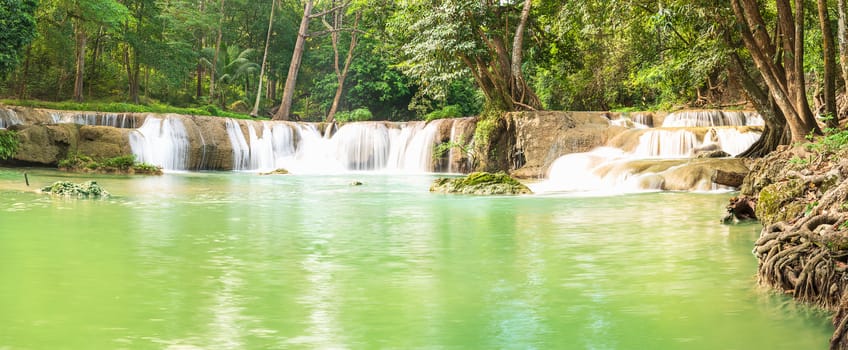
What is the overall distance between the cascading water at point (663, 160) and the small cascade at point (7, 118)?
16517mm

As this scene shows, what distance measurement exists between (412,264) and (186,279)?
1.87 metres

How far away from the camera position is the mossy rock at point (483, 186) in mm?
14867

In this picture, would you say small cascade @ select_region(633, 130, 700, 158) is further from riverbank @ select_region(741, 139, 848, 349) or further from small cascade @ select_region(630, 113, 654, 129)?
riverbank @ select_region(741, 139, 848, 349)

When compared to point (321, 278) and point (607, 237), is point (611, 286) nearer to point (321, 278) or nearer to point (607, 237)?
point (321, 278)

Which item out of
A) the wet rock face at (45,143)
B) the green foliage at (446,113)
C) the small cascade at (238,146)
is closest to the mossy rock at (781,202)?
the wet rock face at (45,143)

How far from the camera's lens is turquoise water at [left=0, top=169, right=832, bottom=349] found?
4.07 metres

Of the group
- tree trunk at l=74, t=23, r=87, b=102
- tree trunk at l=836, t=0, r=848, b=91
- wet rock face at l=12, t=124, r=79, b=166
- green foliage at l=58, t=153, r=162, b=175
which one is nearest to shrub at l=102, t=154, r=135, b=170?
green foliage at l=58, t=153, r=162, b=175

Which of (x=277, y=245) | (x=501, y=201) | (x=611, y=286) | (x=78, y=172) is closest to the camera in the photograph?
(x=611, y=286)

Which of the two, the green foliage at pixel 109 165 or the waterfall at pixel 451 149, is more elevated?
the waterfall at pixel 451 149

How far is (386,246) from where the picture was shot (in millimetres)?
7602

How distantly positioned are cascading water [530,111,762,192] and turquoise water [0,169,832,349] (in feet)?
18.2

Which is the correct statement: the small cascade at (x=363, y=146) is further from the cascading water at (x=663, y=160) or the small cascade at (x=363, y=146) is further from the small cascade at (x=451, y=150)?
Result: the cascading water at (x=663, y=160)

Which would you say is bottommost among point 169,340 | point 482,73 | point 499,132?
point 169,340

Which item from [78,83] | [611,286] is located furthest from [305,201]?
[78,83]
